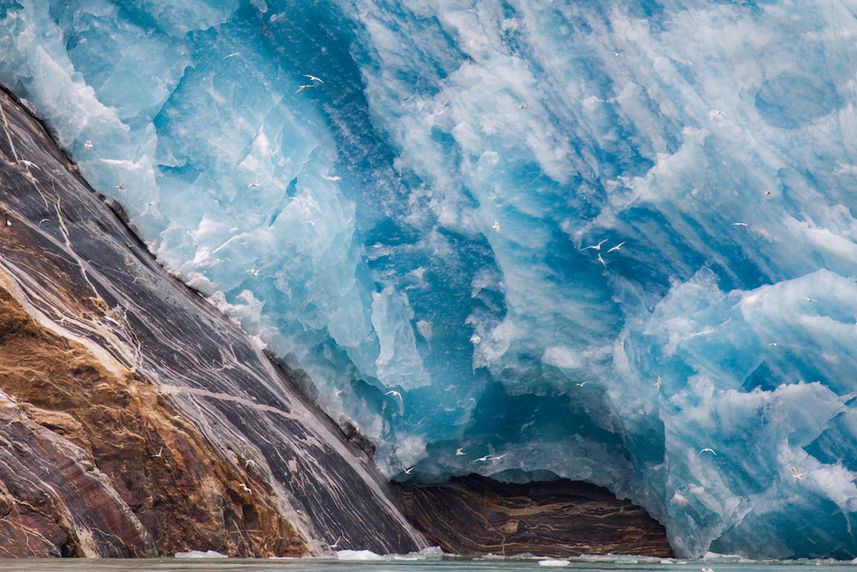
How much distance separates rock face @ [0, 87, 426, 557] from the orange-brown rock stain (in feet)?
0.04

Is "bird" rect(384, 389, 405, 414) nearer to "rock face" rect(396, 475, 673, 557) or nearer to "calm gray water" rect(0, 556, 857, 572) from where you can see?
"rock face" rect(396, 475, 673, 557)

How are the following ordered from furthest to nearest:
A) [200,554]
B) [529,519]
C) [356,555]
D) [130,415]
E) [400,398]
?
[529,519], [400,398], [356,555], [130,415], [200,554]

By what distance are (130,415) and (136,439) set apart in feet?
0.81

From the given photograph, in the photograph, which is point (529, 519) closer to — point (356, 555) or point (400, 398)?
point (400, 398)

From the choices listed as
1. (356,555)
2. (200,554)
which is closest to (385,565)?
(356,555)

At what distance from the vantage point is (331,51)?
10.4 meters

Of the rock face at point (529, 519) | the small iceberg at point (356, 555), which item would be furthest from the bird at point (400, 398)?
the small iceberg at point (356, 555)

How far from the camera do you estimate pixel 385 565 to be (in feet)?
25.6

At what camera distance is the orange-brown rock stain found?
25.3ft

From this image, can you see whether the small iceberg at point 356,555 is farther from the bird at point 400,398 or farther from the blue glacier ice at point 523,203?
the bird at point 400,398

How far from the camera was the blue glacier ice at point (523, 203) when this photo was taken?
31.0ft

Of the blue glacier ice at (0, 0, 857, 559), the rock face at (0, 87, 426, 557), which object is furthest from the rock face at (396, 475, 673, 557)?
the rock face at (0, 87, 426, 557)

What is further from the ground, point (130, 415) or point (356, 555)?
point (130, 415)

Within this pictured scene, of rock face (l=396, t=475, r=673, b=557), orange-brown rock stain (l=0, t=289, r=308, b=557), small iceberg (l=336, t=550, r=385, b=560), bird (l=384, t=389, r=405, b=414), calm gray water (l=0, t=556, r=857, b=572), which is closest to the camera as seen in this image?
calm gray water (l=0, t=556, r=857, b=572)
